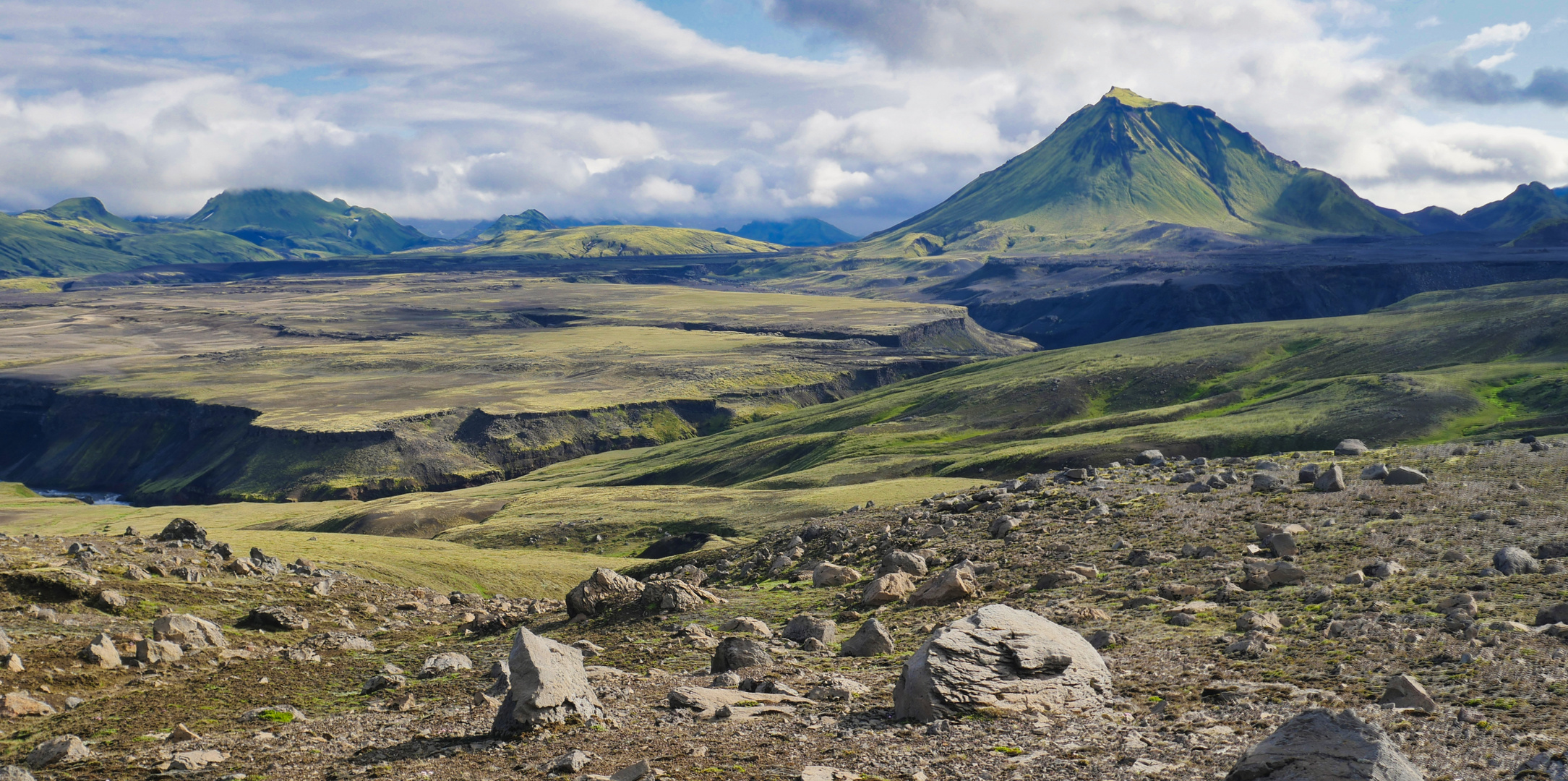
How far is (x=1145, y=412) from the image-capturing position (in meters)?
130

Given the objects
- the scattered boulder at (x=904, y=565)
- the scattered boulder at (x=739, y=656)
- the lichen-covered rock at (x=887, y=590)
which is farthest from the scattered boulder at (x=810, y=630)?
the scattered boulder at (x=904, y=565)

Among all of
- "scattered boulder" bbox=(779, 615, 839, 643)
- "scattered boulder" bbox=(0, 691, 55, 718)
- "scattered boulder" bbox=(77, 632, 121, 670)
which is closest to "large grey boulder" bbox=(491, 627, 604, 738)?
"scattered boulder" bbox=(779, 615, 839, 643)

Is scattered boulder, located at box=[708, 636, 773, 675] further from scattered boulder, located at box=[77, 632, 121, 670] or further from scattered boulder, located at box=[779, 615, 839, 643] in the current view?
scattered boulder, located at box=[77, 632, 121, 670]

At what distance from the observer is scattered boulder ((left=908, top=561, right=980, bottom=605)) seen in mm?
29234

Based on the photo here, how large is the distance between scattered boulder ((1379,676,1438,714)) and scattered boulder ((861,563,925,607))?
14347mm

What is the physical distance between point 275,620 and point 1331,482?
118 feet

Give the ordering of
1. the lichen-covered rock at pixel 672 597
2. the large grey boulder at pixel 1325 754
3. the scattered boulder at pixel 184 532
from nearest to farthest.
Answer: the large grey boulder at pixel 1325 754, the lichen-covered rock at pixel 672 597, the scattered boulder at pixel 184 532

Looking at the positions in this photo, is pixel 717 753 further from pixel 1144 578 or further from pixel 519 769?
pixel 1144 578

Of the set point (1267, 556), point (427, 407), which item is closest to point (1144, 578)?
point (1267, 556)

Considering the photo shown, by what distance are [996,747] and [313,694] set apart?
15.4m

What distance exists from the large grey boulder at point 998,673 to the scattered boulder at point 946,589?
8948mm

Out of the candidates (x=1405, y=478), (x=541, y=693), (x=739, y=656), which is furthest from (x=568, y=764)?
(x=1405, y=478)

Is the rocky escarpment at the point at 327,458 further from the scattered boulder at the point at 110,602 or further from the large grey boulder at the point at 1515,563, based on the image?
the large grey boulder at the point at 1515,563

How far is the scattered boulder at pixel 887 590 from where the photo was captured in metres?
30.2
